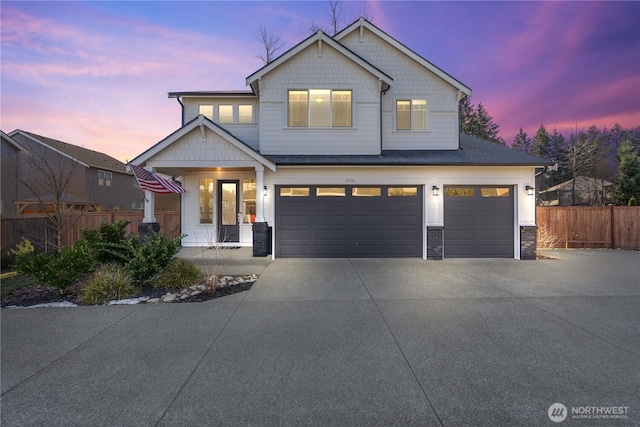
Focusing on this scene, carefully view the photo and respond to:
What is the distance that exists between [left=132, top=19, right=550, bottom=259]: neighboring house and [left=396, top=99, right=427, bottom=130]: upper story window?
42 mm

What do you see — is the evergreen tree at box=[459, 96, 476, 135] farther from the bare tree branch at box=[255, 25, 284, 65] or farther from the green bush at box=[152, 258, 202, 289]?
the green bush at box=[152, 258, 202, 289]

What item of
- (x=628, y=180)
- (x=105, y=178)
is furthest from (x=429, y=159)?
(x=105, y=178)

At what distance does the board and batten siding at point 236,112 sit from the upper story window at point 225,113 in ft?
0.42

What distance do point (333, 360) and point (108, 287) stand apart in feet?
16.5

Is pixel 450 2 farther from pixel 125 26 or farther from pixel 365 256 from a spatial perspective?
pixel 125 26

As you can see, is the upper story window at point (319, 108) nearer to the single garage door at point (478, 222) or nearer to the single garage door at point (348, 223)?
the single garage door at point (348, 223)

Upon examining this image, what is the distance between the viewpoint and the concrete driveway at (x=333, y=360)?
2484 mm

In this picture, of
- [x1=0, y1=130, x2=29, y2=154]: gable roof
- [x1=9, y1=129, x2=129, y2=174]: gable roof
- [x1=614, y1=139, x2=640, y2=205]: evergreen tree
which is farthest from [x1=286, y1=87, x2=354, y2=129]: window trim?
[x1=614, y1=139, x2=640, y2=205]: evergreen tree

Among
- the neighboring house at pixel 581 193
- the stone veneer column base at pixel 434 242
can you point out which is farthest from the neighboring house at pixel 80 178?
the neighboring house at pixel 581 193

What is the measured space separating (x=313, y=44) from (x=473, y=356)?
11418 millimetres

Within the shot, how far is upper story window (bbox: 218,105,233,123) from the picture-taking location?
12219 millimetres

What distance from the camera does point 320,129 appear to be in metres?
10.9

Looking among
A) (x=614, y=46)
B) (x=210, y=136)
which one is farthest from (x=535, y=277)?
(x=614, y=46)

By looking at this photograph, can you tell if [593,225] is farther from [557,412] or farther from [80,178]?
[80,178]
